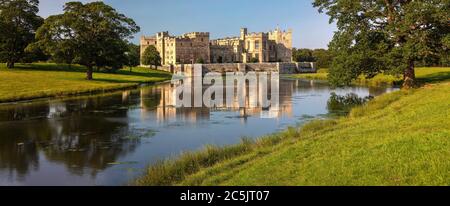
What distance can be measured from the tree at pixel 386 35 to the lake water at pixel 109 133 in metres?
4.37

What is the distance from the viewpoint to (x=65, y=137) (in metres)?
22.2

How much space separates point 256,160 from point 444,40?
22.2 metres

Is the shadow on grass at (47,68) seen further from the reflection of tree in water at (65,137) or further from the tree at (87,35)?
the reflection of tree in water at (65,137)

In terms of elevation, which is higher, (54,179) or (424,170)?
(424,170)

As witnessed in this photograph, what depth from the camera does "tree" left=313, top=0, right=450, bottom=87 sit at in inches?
1248

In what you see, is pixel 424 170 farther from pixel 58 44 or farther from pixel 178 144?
pixel 58 44

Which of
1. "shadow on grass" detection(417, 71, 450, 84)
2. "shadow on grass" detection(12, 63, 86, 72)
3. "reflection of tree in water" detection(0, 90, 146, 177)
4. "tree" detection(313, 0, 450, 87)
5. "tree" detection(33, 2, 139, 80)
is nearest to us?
"reflection of tree in water" detection(0, 90, 146, 177)

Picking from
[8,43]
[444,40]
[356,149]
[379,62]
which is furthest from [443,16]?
[8,43]

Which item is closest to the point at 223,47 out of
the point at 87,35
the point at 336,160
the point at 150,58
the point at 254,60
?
the point at 254,60

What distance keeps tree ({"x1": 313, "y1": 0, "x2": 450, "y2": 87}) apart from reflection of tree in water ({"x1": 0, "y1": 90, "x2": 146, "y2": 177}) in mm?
16520

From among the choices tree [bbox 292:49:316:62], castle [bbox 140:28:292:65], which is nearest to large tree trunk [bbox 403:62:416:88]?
castle [bbox 140:28:292:65]

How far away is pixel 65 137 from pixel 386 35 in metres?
23.3

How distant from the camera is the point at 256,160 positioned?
13430mm

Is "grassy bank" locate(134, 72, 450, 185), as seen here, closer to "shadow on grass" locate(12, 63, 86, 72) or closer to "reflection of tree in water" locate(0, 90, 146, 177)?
"reflection of tree in water" locate(0, 90, 146, 177)
